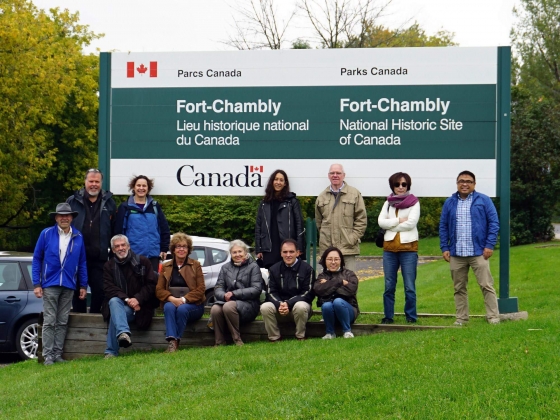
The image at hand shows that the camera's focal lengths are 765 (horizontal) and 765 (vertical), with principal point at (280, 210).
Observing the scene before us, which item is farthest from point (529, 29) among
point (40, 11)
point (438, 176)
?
point (438, 176)

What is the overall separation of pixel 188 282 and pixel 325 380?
3259 mm

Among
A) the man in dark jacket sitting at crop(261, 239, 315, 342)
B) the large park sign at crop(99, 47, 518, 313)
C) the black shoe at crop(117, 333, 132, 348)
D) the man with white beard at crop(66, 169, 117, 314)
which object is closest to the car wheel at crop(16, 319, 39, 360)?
the man with white beard at crop(66, 169, 117, 314)

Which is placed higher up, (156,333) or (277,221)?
(277,221)

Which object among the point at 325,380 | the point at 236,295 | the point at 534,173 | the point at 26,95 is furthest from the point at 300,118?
the point at 534,173

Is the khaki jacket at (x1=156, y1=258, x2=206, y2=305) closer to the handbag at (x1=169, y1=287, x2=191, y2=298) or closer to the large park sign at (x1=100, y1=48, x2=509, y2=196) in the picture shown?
the handbag at (x1=169, y1=287, x2=191, y2=298)

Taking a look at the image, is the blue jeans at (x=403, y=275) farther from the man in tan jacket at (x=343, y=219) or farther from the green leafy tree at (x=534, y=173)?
the green leafy tree at (x=534, y=173)

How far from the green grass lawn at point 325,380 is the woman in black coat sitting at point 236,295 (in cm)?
41

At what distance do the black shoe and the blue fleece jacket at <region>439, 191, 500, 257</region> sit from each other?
12.4 feet

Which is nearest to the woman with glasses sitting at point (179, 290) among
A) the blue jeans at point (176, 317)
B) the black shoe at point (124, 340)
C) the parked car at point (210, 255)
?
the blue jeans at point (176, 317)

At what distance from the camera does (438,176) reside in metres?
10.1

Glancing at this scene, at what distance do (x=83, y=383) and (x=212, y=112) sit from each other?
432cm

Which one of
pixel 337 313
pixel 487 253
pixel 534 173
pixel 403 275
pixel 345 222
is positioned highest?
pixel 534 173

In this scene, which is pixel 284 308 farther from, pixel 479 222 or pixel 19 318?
pixel 19 318

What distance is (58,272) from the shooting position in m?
9.01
